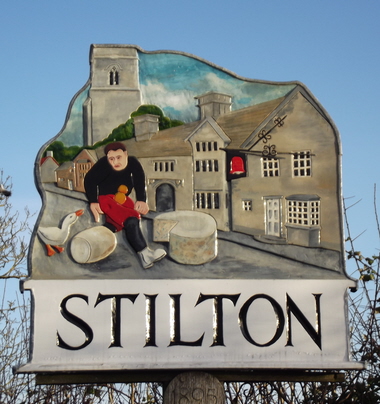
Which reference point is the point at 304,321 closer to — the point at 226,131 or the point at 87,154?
the point at 226,131

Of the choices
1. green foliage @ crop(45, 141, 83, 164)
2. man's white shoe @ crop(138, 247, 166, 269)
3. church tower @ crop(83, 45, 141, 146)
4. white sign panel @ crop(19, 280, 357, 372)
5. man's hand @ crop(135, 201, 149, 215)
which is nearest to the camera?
white sign panel @ crop(19, 280, 357, 372)

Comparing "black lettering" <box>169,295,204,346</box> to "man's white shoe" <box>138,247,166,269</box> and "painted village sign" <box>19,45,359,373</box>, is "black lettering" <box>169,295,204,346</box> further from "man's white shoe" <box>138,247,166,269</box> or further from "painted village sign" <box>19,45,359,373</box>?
"man's white shoe" <box>138,247,166,269</box>

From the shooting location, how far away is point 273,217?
7.54 m

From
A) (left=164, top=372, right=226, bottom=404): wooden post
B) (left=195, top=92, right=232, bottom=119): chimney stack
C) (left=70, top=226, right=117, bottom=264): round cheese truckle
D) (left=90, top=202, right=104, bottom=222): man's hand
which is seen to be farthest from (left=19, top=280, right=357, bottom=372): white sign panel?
(left=195, top=92, right=232, bottom=119): chimney stack

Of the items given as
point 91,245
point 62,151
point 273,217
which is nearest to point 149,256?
point 91,245

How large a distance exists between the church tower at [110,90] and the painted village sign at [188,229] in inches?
0.6

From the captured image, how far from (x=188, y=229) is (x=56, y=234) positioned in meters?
1.32

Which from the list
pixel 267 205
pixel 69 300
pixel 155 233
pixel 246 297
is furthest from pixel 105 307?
pixel 267 205

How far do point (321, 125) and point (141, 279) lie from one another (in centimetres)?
240

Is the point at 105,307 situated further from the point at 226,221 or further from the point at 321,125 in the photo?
the point at 321,125

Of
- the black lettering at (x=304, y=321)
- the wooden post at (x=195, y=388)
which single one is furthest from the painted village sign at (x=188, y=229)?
the wooden post at (x=195, y=388)

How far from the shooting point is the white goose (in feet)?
24.5

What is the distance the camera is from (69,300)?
735 cm

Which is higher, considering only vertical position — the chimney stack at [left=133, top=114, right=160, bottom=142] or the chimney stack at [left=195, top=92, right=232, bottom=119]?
the chimney stack at [left=195, top=92, right=232, bottom=119]
